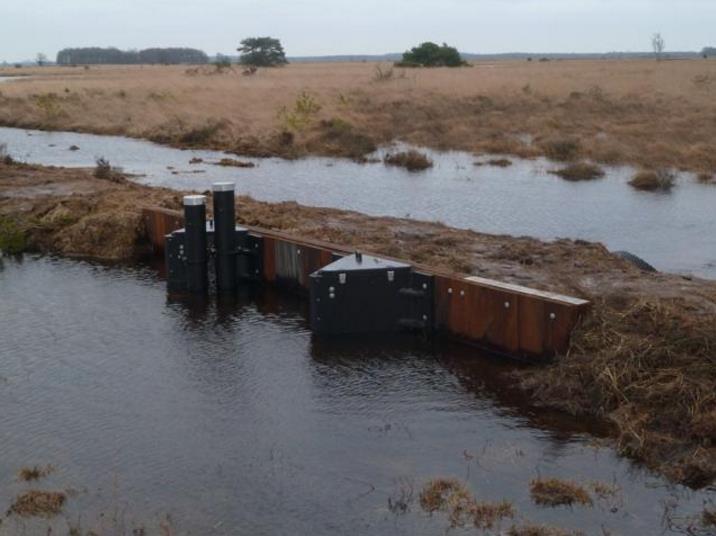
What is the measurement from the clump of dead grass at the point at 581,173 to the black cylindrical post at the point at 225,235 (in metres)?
19.5

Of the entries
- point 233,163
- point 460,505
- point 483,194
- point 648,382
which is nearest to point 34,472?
point 460,505

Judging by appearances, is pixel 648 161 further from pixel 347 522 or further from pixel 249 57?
pixel 249 57

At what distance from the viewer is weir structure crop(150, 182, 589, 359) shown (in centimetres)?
1482

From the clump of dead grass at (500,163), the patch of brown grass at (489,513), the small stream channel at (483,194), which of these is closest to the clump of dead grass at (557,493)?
the patch of brown grass at (489,513)

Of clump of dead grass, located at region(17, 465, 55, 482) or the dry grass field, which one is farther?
the dry grass field

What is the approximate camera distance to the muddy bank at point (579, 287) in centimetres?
1232

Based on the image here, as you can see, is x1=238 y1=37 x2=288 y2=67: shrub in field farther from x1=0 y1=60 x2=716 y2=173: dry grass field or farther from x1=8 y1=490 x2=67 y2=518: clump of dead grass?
x1=8 y1=490 x2=67 y2=518: clump of dead grass

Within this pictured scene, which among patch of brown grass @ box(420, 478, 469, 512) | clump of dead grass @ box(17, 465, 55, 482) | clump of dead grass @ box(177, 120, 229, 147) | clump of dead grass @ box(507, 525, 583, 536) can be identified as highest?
clump of dead grass @ box(177, 120, 229, 147)

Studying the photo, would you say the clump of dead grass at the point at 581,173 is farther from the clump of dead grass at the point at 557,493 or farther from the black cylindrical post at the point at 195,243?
the clump of dead grass at the point at 557,493

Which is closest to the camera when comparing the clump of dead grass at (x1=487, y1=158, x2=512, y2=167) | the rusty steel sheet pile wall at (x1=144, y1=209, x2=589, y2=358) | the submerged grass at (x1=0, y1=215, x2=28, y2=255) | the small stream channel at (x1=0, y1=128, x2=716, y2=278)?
the rusty steel sheet pile wall at (x1=144, y1=209, x2=589, y2=358)

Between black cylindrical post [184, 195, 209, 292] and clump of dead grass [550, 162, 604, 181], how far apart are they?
65.1 ft

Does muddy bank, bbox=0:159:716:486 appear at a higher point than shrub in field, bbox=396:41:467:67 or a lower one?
lower

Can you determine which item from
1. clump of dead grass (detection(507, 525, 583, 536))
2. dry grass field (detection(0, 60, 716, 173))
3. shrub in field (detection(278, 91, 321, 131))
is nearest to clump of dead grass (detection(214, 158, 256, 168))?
dry grass field (detection(0, 60, 716, 173))

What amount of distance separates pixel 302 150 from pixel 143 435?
1307 inches
